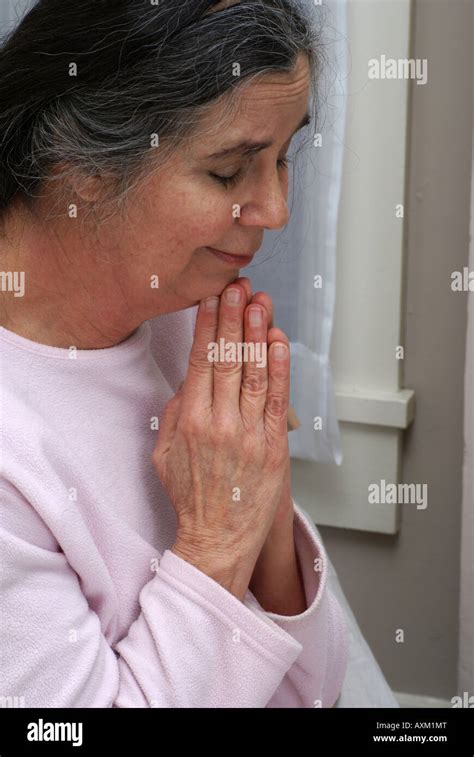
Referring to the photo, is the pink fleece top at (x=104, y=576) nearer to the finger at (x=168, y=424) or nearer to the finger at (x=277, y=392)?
the finger at (x=168, y=424)

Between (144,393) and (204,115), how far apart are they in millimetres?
316

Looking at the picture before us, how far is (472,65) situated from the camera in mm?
1635

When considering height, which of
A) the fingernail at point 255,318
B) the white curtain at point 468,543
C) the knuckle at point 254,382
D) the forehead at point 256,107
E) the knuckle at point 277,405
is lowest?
the white curtain at point 468,543

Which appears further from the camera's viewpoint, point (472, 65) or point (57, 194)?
point (472, 65)

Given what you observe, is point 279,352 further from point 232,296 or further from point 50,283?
point 50,283

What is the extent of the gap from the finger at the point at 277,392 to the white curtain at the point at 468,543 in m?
0.59

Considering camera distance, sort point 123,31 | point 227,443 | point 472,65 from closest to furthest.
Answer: point 123,31 < point 227,443 < point 472,65

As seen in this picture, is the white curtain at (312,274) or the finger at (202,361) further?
the white curtain at (312,274)

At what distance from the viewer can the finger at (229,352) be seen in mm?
962

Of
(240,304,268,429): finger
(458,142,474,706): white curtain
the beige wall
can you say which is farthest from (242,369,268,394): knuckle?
the beige wall

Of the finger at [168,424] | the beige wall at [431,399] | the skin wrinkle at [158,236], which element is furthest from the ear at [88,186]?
the beige wall at [431,399]

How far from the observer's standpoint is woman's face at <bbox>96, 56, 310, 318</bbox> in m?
0.86
